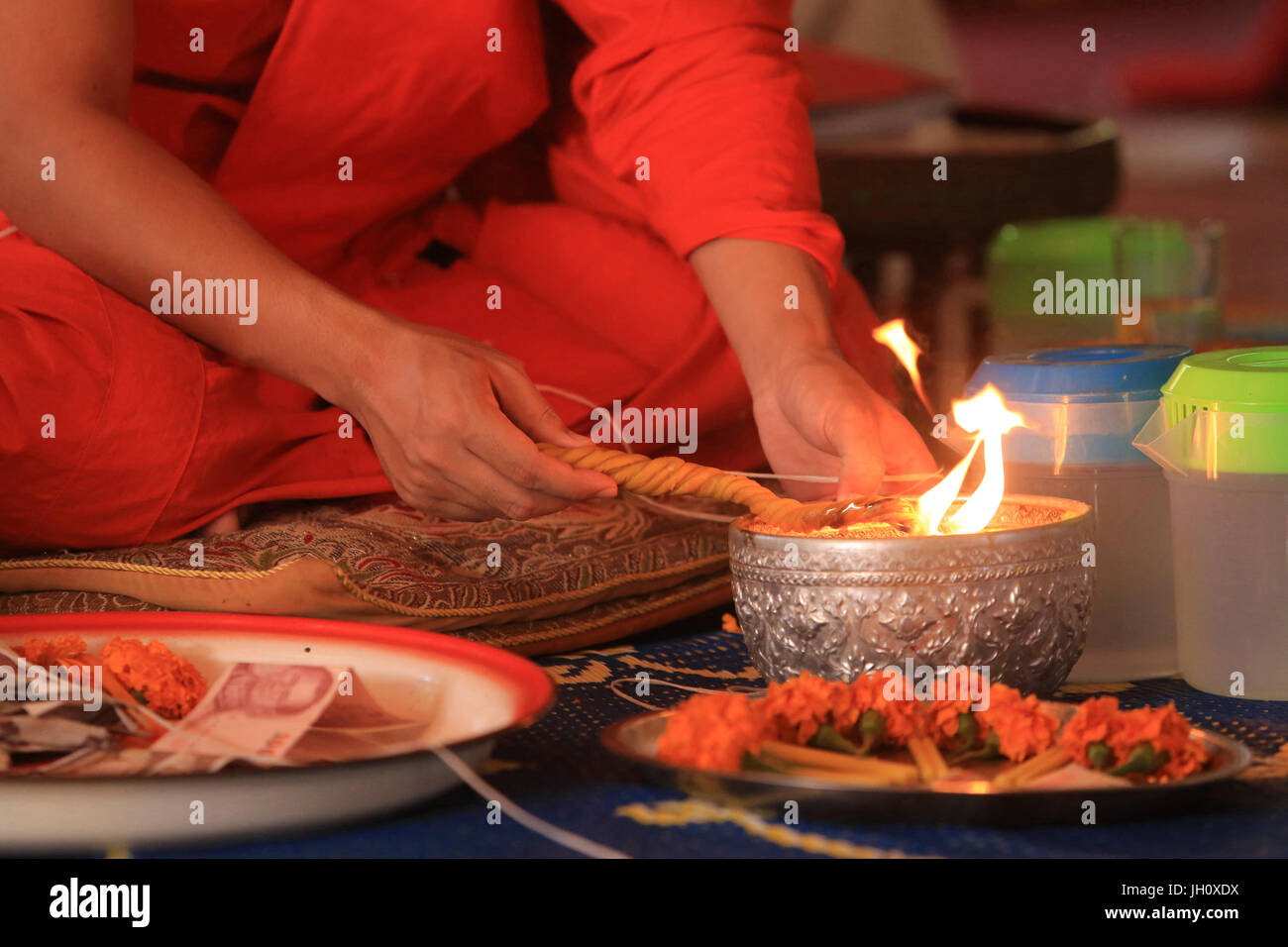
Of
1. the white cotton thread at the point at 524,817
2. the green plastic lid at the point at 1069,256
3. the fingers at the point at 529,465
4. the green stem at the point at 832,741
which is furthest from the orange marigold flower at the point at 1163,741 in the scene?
the green plastic lid at the point at 1069,256

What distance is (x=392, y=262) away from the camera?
1472mm

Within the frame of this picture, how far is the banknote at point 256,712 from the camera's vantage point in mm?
781

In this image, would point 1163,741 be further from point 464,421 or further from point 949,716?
point 464,421

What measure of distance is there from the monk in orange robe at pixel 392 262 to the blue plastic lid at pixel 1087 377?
0.27ft

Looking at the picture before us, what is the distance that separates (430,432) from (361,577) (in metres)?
0.15

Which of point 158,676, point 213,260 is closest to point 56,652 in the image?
point 158,676

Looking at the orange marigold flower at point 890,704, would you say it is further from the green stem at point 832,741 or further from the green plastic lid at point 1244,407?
the green plastic lid at point 1244,407

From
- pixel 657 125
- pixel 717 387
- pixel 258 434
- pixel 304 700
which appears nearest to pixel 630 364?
pixel 717 387

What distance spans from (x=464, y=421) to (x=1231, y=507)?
47 centimetres

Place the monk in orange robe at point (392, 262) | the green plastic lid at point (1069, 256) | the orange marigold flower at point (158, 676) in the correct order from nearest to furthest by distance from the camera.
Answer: the orange marigold flower at point (158, 676) < the monk in orange robe at point (392, 262) < the green plastic lid at point (1069, 256)

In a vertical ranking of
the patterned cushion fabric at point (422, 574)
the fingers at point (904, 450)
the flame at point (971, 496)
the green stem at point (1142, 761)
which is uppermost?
the fingers at point (904, 450)
